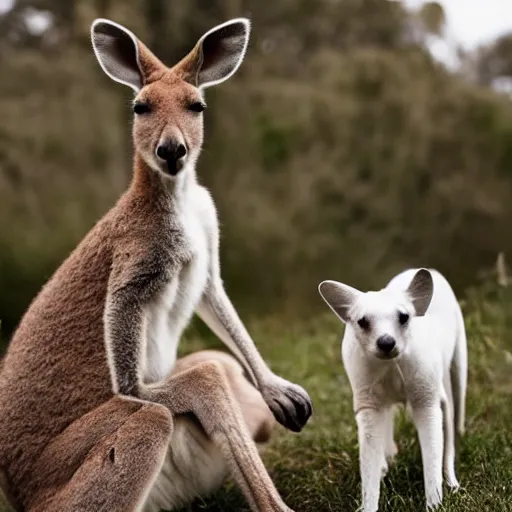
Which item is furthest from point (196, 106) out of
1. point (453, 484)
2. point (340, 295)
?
point (453, 484)

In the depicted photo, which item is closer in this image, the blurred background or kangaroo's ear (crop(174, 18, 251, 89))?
kangaroo's ear (crop(174, 18, 251, 89))

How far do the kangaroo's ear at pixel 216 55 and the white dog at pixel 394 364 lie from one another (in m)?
1.05

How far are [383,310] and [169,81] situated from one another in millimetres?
1340

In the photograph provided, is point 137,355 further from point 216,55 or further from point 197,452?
point 216,55

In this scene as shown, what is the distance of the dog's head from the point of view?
394 centimetres

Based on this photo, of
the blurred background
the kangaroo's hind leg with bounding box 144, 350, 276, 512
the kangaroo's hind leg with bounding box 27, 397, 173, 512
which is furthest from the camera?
the blurred background

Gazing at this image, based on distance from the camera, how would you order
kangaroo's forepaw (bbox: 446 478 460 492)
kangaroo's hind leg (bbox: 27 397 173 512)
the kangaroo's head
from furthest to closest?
kangaroo's forepaw (bbox: 446 478 460 492)
the kangaroo's head
kangaroo's hind leg (bbox: 27 397 173 512)

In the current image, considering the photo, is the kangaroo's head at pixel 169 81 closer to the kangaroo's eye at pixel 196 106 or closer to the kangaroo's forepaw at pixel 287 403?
the kangaroo's eye at pixel 196 106

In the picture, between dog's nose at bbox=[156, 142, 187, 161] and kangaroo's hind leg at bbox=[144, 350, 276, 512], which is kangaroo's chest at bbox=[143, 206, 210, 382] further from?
dog's nose at bbox=[156, 142, 187, 161]

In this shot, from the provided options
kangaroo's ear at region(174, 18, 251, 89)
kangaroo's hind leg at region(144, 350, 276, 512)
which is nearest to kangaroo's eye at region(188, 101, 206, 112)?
kangaroo's ear at region(174, 18, 251, 89)

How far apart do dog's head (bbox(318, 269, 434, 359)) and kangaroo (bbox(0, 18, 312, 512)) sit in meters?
0.56

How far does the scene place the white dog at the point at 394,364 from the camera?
13.2ft

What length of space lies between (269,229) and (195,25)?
99.0 inches

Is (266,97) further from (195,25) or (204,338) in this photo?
(204,338)
